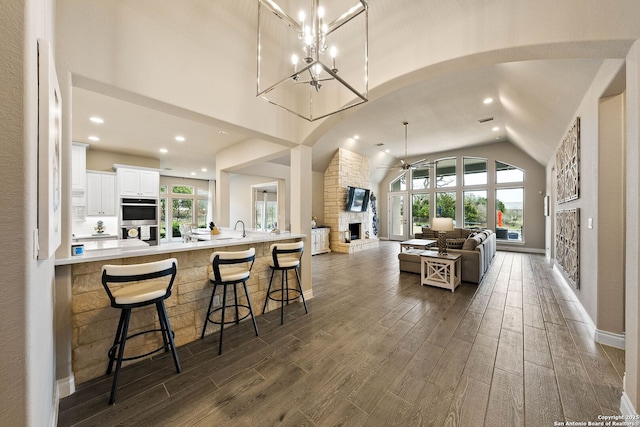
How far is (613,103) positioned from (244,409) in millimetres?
4194

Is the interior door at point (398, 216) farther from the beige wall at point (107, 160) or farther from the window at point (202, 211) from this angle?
the beige wall at point (107, 160)

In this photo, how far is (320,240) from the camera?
301 inches

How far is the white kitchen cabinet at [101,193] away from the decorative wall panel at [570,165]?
28.2 feet

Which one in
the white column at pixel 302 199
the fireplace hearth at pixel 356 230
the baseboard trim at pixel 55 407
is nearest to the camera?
the baseboard trim at pixel 55 407

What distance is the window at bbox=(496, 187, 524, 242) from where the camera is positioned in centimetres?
793

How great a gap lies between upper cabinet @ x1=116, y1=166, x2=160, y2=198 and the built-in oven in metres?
0.17

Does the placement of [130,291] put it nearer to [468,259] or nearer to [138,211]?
[468,259]

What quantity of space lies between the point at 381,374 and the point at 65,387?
2.38m

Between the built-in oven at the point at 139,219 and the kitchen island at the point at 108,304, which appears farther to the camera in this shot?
the built-in oven at the point at 139,219

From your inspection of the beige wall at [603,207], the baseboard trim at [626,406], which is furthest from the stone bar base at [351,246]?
the baseboard trim at [626,406]

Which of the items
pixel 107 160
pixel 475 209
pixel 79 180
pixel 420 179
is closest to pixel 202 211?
pixel 107 160

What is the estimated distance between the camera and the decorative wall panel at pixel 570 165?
10.1 ft

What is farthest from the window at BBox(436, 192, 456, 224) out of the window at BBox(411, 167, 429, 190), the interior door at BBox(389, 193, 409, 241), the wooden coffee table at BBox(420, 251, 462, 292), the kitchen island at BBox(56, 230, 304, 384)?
the kitchen island at BBox(56, 230, 304, 384)

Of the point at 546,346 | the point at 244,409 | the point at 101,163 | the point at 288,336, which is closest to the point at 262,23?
the point at 288,336
